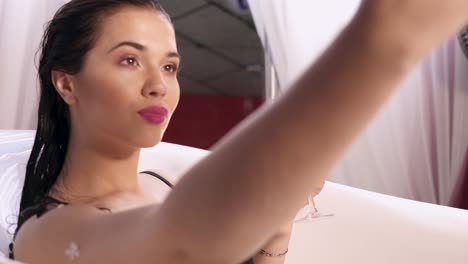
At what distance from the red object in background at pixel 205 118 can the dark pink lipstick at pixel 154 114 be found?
345cm

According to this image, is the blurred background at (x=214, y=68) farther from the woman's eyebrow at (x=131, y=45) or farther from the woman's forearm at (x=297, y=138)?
the woman's forearm at (x=297, y=138)

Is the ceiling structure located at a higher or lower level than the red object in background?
higher

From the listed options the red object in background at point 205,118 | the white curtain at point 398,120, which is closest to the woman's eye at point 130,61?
the white curtain at point 398,120

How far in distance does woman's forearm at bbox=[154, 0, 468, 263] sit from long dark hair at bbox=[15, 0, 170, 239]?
1.46ft

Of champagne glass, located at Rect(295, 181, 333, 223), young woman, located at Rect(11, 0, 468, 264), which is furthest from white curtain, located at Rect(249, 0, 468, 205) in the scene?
young woman, located at Rect(11, 0, 468, 264)

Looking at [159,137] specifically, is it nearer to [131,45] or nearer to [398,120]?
[131,45]

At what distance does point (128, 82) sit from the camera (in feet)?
2.19

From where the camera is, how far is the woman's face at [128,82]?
0.66m

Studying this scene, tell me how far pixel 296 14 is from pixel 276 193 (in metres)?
1.91

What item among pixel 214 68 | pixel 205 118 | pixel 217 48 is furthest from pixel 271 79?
pixel 205 118

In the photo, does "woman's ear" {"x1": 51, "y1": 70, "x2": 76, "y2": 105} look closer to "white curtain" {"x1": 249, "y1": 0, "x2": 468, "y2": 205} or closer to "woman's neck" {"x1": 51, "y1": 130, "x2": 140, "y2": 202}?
"woman's neck" {"x1": 51, "y1": 130, "x2": 140, "y2": 202}

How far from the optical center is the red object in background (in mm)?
4325

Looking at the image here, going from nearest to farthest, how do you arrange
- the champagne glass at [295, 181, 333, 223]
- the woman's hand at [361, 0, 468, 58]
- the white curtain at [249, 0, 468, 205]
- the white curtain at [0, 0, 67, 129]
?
the woman's hand at [361, 0, 468, 58] < the champagne glass at [295, 181, 333, 223] < the white curtain at [0, 0, 67, 129] < the white curtain at [249, 0, 468, 205]

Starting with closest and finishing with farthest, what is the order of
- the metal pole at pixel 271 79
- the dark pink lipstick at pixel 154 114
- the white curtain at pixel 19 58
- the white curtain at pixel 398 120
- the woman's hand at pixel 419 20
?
the woman's hand at pixel 419 20 → the dark pink lipstick at pixel 154 114 → the white curtain at pixel 19 58 → the white curtain at pixel 398 120 → the metal pole at pixel 271 79
